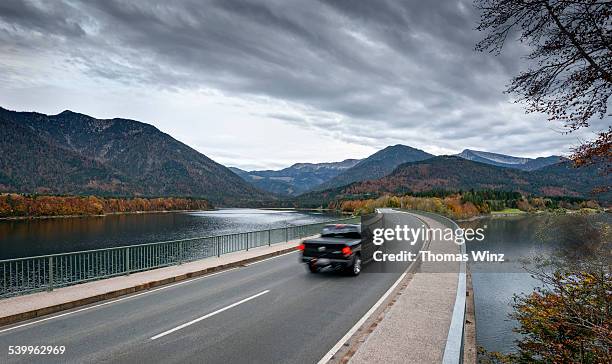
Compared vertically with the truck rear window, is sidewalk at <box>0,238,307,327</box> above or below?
below

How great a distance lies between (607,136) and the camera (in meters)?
6.74

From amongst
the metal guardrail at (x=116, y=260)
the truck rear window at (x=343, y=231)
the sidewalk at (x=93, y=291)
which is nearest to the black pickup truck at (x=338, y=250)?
the truck rear window at (x=343, y=231)

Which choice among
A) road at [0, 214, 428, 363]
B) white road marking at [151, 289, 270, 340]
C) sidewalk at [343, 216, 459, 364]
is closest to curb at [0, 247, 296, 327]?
road at [0, 214, 428, 363]

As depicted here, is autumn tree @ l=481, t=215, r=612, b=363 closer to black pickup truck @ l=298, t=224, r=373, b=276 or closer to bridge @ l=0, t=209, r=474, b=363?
bridge @ l=0, t=209, r=474, b=363

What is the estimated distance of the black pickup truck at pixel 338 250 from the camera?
12.3m

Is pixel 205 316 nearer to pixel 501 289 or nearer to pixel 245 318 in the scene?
pixel 245 318

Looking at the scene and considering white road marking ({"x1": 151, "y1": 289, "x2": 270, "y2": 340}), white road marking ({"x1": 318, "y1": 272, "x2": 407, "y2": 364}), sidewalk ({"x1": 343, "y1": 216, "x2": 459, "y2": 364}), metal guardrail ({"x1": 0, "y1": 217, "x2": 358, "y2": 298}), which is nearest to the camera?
sidewalk ({"x1": 343, "y1": 216, "x2": 459, "y2": 364})

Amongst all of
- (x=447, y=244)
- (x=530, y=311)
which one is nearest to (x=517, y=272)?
(x=447, y=244)

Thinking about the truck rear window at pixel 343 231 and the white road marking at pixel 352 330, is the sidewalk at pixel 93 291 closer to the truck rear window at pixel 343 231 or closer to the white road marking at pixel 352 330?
the truck rear window at pixel 343 231

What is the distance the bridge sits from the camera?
241 inches

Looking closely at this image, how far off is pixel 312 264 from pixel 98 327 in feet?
24.2

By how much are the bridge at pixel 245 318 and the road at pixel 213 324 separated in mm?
23

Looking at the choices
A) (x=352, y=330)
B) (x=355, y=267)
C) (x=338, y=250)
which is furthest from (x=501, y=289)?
(x=352, y=330)

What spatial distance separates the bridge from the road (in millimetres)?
23
